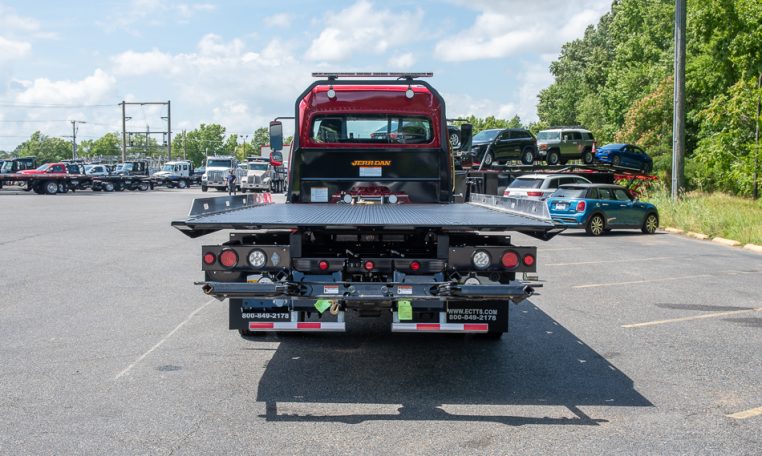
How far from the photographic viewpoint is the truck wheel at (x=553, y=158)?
32.0 m

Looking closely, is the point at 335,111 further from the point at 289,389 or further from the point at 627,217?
the point at 627,217

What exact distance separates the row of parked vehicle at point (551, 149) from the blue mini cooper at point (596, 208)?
25.0ft

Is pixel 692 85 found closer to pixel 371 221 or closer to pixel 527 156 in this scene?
pixel 527 156

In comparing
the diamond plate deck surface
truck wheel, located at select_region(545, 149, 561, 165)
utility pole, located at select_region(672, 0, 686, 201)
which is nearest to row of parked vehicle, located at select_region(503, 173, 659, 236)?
utility pole, located at select_region(672, 0, 686, 201)

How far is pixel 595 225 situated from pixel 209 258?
17148 mm

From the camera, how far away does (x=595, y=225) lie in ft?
70.4

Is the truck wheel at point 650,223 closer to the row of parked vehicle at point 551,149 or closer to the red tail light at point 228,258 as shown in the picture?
the row of parked vehicle at point 551,149

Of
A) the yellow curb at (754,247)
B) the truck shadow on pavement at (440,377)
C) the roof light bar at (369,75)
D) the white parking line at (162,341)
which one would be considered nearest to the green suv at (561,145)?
the yellow curb at (754,247)

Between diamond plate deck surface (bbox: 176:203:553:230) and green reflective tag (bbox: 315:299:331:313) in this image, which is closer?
diamond plate deck surface (bbox: 176:203:553:230)

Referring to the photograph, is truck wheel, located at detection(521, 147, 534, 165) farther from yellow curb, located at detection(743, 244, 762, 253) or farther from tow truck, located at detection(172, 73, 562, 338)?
tow truck, located at detection(172, 73, 562, 338)

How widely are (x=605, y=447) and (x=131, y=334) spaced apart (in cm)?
523

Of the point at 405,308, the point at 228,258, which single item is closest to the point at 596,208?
the point at 405,308

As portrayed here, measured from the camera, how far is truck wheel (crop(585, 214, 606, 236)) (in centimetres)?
2142

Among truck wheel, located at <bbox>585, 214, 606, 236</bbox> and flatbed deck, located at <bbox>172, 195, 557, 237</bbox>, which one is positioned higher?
flatbed deck, located at <bbox>172, 195, 557, 237</bbox>
